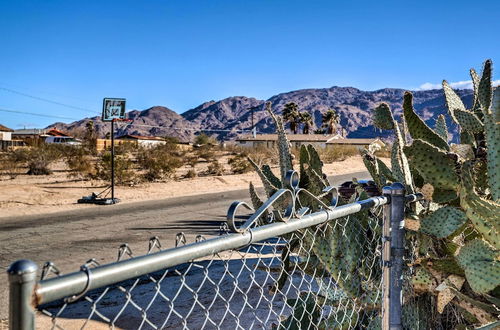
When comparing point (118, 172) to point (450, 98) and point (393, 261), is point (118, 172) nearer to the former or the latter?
point (450, 98)

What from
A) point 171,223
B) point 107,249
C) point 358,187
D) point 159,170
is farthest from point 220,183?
point 358,187

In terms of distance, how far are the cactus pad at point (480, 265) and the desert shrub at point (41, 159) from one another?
2981 cm

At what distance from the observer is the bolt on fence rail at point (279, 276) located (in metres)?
1.38

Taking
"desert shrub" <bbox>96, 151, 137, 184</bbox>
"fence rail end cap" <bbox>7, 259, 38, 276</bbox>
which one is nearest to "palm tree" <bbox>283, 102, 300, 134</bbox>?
"desert shrub" <bbox>96, 151, 137, 184</bbox>

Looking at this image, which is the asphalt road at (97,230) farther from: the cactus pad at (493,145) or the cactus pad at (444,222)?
the cactus pad at (493,145)

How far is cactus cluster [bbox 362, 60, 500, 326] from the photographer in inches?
118

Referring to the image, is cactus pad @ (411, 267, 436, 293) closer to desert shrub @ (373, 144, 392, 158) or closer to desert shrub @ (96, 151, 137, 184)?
desert shrub @ (373, 144, 392, 158)

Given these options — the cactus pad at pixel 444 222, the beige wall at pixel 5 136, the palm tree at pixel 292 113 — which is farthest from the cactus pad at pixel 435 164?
the palm tree at pixel 292 113

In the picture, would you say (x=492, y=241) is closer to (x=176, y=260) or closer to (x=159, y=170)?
(x=176, y=260)

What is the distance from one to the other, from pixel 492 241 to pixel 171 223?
424 inches

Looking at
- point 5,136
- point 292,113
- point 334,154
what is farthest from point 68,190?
point 292,113

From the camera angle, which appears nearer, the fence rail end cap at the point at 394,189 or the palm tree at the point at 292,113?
the fence rail end cap at the point at 394,189

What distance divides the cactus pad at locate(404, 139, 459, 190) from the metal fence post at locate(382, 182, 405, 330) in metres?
0.34

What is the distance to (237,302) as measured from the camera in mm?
6195
